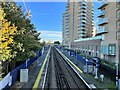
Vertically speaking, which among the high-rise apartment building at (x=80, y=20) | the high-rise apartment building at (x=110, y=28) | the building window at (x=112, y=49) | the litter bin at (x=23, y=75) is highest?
the high-rise apartment building at (x=80, y=20)

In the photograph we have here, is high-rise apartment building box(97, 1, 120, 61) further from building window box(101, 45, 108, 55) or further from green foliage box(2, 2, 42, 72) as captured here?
green foliage box(2, 2, 42, 72)

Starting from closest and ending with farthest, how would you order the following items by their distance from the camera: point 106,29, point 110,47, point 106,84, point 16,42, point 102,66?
point 106,84, point 16,42, point 102,66, point 110,47, point 106,29

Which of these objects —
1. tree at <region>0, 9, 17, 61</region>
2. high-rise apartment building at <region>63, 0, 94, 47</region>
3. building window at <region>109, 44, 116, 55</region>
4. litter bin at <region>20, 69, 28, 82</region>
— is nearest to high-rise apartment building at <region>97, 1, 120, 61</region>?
building window at <region>109, 44, 116, 55</region>

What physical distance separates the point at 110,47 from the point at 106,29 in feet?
15.0

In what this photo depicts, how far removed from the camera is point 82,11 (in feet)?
369

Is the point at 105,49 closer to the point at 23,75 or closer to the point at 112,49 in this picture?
the point at 112,49

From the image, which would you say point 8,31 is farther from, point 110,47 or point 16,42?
point 110,47

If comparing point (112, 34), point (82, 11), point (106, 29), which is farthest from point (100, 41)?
point (82, 11)

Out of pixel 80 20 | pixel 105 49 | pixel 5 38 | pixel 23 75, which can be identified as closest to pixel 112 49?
pixel 105 49

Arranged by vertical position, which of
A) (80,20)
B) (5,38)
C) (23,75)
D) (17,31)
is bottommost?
(23,75)

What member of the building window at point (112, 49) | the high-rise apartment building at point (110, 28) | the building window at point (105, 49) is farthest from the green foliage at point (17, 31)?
the building window at point (105, 49)

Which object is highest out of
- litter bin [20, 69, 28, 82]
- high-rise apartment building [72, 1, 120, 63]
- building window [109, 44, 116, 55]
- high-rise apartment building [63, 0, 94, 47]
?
high-rise apartment building [63, 0, 94, 47]

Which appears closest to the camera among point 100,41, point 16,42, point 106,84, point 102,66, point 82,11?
point 106,84

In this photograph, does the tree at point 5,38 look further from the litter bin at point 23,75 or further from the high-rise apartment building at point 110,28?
the high-rise apartment building at point 110,28
